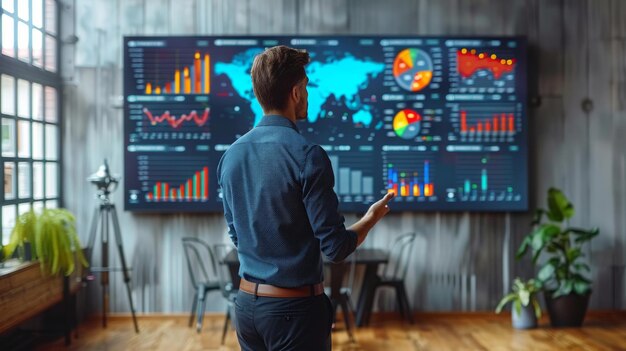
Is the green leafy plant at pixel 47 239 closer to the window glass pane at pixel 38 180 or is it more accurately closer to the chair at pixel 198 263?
the window glass pane at pixel 38 180

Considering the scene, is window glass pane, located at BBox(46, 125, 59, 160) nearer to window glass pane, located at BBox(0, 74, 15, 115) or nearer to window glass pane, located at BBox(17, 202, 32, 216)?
window glass pane, located at BBox(17, 202, 32, 216)

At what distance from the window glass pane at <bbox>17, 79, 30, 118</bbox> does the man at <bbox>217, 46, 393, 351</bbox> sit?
3809 mm

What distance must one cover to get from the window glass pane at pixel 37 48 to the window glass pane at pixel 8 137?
0.69 m

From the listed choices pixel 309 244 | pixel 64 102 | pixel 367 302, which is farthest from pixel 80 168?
pixel 309 244

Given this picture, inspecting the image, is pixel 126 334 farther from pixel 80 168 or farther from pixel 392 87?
pixel 392 87

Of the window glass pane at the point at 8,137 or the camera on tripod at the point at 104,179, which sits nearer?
the window glass pane at the point at 8,137

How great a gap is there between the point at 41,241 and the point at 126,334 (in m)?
1.13

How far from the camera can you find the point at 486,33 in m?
6.23

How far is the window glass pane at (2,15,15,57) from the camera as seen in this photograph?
5023 millimetres

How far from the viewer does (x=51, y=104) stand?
6.01 m

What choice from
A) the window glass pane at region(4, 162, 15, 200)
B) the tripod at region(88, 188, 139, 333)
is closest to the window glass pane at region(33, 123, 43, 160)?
the window glass pane at region(4, 162, 15, 200)

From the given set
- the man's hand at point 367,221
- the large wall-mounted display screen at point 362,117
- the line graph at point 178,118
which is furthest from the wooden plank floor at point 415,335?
the man's hand at point 367,221

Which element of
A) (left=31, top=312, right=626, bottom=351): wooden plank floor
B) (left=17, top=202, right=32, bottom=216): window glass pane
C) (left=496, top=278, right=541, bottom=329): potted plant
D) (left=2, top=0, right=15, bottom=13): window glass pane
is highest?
(left=2, top=0, right=15, bottom=13): window glass pane

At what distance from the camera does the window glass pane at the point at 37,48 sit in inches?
223
